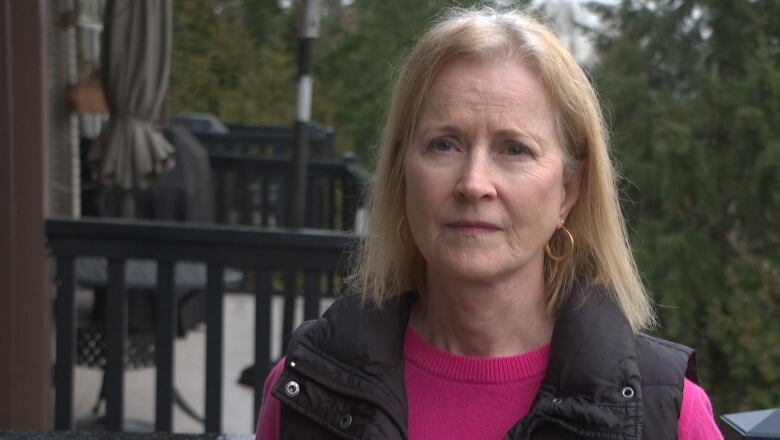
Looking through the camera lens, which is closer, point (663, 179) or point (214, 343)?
point (214, 343)

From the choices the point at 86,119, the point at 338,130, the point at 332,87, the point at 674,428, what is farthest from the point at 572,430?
the point at 332,87

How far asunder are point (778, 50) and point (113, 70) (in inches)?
167

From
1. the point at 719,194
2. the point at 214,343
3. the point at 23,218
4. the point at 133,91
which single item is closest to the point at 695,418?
the point at 214,343

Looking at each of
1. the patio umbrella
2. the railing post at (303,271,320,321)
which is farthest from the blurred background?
the railing post at (303,271,320,321)

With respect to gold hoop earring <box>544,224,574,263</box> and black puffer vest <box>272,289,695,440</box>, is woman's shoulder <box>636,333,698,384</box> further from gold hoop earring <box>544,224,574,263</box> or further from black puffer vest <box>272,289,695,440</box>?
gold hoop earring <box>544,224,574,263</box>

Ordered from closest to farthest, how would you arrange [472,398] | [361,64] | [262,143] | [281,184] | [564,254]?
[472,398]
[564,254]
[281,184]
[262,143]
[361,64]

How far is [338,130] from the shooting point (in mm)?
16844

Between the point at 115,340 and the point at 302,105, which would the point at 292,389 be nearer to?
the point at 115,340

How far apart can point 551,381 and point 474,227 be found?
0.25 meters

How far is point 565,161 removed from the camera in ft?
5.86

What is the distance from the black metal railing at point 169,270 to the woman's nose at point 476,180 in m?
1.95

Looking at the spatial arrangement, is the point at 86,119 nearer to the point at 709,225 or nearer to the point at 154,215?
the point at 154,215

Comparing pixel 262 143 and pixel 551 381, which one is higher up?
pixel 551 381

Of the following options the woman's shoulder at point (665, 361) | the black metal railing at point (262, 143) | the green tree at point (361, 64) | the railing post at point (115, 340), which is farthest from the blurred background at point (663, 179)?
the green tree at point (361, 64)
